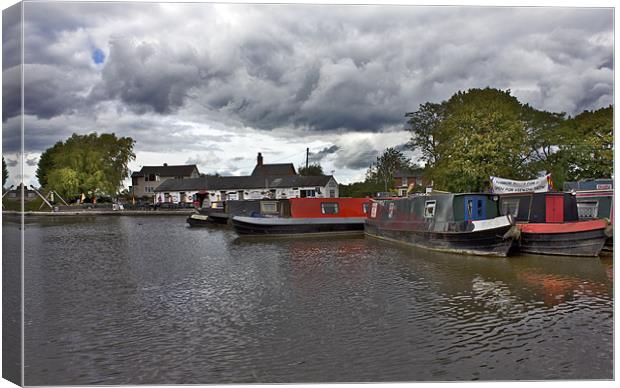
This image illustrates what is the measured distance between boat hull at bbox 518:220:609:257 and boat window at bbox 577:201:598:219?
8.63 feet

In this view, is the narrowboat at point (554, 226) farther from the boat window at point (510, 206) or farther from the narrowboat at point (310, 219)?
the narrowboat at point (310, 219)

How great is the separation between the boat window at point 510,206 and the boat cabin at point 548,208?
0.29 meters

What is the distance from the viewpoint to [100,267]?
16000mm

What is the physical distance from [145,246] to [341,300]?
14.3 meters

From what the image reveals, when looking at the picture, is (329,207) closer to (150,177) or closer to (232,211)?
(232,211)

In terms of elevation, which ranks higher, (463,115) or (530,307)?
(463,115)

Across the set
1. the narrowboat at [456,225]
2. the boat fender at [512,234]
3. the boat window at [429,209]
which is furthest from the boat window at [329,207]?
the boat fender at [512,234]

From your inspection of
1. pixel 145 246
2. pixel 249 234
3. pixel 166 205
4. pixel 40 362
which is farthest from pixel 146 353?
pixel 166 205

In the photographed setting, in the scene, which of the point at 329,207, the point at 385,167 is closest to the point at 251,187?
the point at 385,167

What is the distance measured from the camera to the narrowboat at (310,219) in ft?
85.0

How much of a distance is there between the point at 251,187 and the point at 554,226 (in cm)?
Result: 5002

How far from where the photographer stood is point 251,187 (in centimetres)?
6381

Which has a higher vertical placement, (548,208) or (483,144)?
(483,144)

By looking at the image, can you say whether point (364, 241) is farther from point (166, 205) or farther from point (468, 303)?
point (166, 205)
